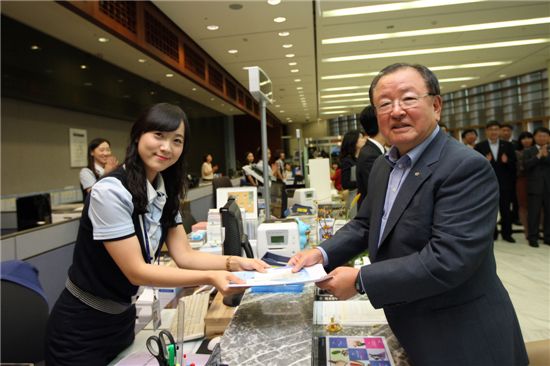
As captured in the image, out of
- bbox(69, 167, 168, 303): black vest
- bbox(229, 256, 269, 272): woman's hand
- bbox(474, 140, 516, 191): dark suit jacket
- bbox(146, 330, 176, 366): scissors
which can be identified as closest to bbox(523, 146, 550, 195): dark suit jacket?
bbox(474, 140, 516, 191): dark suit jacket

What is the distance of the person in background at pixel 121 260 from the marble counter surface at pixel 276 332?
105mm

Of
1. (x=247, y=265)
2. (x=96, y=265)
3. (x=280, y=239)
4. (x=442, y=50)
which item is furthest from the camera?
(x=442, y=50)

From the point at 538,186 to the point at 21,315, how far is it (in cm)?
610

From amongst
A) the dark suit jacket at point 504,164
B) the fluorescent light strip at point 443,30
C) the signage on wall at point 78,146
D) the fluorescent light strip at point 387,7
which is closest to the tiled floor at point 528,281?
the dark suit jacket at point 504,164

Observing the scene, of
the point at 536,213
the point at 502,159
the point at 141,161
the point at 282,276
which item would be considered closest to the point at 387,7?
the point at 502,159

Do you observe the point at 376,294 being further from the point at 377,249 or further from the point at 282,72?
the point at 282,72

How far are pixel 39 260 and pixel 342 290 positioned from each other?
8.36 feet

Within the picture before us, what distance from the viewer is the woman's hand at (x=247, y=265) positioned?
131cm

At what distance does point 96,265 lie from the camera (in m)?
1.24

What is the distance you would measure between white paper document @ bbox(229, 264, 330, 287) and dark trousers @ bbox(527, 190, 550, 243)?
17.5 feet

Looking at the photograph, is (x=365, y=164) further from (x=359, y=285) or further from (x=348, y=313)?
(x=359, y=285)

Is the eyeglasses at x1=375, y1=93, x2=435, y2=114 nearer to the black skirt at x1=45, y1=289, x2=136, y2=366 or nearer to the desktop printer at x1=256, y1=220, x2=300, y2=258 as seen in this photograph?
the desktop printer at x1=256, y1=220, x2=300, y2=258

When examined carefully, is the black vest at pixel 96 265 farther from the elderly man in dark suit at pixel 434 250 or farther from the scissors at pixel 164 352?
the elderly man in dark suit at pixel 434 250

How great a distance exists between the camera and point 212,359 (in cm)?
93
